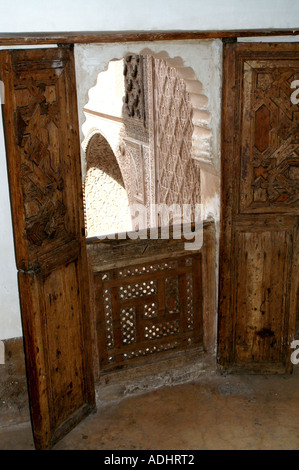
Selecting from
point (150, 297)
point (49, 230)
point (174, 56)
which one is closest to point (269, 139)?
point (174, 56)

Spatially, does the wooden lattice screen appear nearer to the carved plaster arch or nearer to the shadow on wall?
the carved plaster arch

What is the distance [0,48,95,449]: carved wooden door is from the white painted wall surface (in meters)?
0.18

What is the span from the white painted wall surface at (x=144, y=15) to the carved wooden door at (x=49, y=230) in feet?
0.60

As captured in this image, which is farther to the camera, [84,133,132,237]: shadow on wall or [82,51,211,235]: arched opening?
[84,133,132,237]: shadow on wall

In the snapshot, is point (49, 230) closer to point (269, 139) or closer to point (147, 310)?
point (147, 310)

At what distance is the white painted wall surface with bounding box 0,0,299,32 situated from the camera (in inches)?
115

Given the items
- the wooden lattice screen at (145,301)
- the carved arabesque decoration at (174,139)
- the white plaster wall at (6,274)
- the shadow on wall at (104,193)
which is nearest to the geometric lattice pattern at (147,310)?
the wooden lattice screen at (145,301)

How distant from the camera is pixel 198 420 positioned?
378cm

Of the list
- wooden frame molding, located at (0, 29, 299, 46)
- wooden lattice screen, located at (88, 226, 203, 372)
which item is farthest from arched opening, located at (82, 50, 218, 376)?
wooden frame molding, located at (0, 29, 299, 46)

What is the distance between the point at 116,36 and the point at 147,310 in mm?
1942

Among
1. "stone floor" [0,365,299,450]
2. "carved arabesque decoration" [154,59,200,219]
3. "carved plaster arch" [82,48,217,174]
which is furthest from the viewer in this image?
"carved arabesque decoration" [154,59,200,219]

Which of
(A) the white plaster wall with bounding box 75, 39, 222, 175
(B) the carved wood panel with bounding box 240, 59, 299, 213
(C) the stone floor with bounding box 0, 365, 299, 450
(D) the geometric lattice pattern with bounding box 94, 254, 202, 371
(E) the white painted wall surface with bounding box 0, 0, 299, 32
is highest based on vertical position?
(E) the white painted wall surface with bounding box 0, 0, 299, 32
